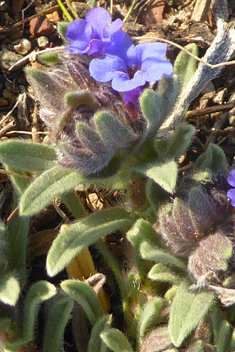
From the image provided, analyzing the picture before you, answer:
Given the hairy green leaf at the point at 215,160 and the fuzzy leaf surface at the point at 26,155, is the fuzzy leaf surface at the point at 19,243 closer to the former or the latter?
the fuzzy leaf surface at the point at 26,155

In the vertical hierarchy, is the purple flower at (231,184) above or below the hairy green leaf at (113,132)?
below

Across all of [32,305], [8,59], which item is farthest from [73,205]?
[8,59]

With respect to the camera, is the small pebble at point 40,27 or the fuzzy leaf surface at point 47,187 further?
the small pebble at point 40,27

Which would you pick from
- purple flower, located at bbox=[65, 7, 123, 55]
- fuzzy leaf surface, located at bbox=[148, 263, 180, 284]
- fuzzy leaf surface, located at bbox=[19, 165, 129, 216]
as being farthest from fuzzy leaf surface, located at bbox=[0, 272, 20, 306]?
→ purple flower, located at bbox=[65, 7, 123, 55]

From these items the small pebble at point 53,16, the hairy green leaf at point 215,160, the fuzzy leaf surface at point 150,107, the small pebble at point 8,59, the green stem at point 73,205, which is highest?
the fuzzy leaf surface at point 150,107

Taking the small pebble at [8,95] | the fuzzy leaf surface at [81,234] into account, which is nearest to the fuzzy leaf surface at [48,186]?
the fuzzy leaf surface at [81,234]

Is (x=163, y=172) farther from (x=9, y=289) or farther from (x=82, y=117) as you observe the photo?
(x=9, y=289)

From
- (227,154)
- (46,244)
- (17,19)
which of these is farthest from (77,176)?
(17,19)
